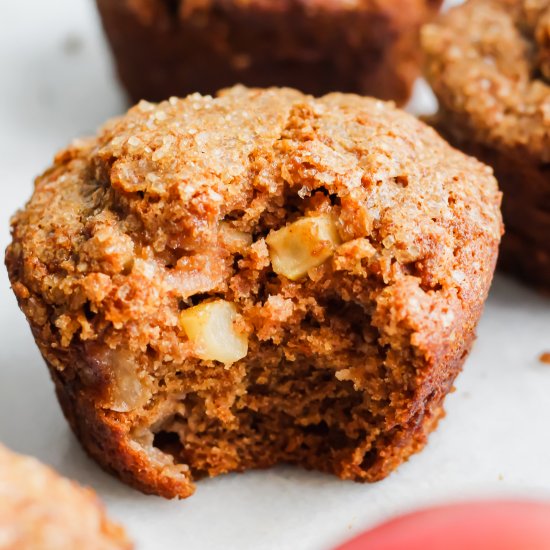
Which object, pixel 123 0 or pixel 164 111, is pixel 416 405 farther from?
pixel 123 0

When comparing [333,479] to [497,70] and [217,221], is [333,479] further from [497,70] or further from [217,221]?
[497,70]

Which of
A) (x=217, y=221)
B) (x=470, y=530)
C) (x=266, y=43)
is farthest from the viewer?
(x=266, y=43)

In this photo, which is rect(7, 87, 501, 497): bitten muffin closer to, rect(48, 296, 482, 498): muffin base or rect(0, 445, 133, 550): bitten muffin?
rect(48, 296, 482, 498): muffin base

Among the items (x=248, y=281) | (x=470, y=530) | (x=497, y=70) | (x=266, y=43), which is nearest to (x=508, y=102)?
(x=497, y=70)

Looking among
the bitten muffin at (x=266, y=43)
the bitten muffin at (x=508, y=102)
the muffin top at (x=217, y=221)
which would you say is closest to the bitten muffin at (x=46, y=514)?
the muffin top at (x=217, y=221)

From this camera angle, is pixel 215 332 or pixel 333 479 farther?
pixel 333 479

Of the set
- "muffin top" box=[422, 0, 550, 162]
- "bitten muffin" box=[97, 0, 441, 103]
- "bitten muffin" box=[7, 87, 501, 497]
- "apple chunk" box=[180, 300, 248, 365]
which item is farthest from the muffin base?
"bitten muffin" box=[97, 0, 441, 103]

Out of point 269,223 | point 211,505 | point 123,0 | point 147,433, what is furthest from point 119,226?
point 123,0
